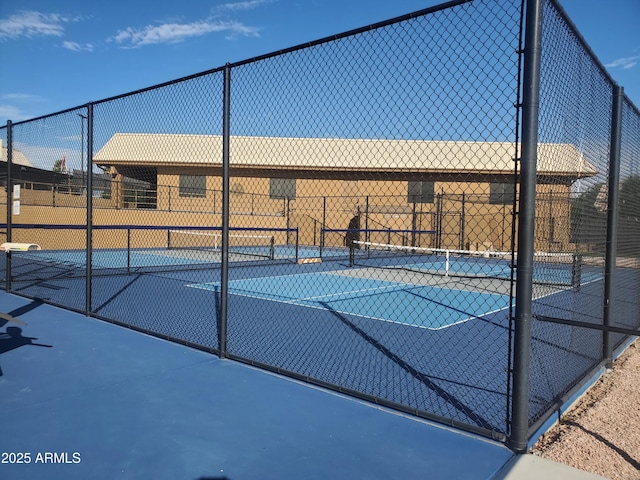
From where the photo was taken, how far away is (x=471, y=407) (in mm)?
3566

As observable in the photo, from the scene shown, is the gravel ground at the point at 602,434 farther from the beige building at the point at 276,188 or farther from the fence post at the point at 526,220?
the beige building at the point at 276,188

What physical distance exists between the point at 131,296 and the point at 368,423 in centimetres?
606

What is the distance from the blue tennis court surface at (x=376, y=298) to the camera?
23.3 ft

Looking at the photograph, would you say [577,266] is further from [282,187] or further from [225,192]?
[282,187]

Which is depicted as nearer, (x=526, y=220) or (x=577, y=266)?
(x=526, y=220)

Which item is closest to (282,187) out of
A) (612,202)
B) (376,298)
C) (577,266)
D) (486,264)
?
(486,264)

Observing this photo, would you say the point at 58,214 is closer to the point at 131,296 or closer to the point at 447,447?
the point at 131,296

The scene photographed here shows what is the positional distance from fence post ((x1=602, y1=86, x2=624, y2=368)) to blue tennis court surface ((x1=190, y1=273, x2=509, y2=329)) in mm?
2046

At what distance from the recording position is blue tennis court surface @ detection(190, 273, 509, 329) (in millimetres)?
7108

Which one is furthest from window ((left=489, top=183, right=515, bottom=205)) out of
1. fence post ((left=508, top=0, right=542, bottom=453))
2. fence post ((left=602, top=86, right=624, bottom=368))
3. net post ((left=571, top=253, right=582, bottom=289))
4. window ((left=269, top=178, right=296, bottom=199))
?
window ((left=269, top=178, right=296, bottom=199))

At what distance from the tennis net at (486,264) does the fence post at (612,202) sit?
287 millimetres

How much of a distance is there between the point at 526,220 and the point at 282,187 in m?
21.5

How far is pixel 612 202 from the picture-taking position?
4.77m

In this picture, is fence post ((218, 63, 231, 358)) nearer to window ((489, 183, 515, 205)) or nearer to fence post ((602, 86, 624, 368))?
fence post ((602, 86, 624, 368))
